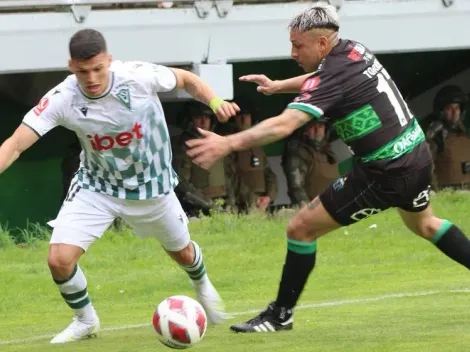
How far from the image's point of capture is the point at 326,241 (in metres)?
16.4

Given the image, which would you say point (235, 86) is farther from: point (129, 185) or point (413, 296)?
point (129, 185)

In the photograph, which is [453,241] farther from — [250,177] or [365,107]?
[250,177]

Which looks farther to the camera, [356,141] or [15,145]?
[356,141]

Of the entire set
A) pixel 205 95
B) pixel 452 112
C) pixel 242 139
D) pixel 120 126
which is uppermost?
pixel 242 139

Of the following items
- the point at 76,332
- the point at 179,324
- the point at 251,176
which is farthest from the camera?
the point at 251,176

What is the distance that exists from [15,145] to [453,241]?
10.1 feet

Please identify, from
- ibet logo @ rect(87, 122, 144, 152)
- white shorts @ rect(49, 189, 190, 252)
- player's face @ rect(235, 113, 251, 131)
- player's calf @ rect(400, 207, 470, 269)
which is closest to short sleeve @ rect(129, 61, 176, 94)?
ibet logo @ rect(87, 122, 144, 152)

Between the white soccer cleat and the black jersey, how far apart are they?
233 cm

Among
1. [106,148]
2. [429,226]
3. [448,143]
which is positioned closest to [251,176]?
[448,143]

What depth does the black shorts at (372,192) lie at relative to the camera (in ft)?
29.3

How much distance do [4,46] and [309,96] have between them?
314 inches

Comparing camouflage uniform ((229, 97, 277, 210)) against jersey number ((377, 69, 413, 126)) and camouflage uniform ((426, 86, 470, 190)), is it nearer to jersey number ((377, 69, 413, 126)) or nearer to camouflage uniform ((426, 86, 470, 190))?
camouflage uniform ((426, 86, 470, 190))

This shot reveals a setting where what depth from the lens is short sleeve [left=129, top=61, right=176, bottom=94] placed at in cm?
920

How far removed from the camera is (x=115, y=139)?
9.12m
